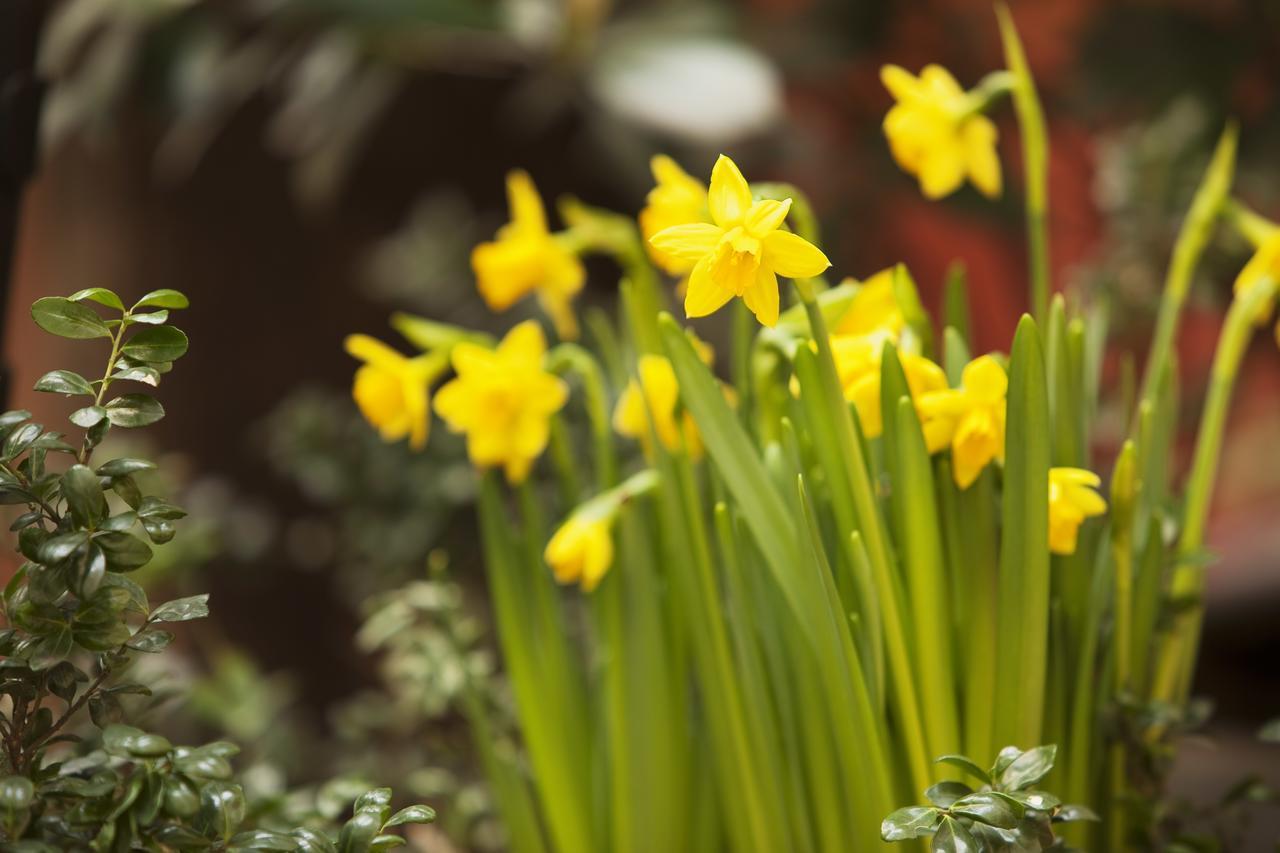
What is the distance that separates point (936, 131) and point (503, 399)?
1.02ft

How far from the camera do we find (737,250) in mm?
476

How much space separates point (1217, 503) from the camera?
1950mm

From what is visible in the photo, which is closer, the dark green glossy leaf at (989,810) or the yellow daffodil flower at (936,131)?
the dark green glossy leaf at (989,810)

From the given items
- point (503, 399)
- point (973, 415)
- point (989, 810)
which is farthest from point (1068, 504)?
point (503, 399)

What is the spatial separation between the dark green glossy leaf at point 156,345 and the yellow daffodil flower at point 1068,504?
1.42ft

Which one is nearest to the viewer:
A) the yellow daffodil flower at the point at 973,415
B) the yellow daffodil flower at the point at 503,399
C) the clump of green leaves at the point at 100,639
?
the clump of green leaves at the point at 100,639

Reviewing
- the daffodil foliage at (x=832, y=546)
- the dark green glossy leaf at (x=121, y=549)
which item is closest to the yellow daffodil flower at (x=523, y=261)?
the daffodil foliage at (x=832, y=546)

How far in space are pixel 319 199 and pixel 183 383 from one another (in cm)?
31

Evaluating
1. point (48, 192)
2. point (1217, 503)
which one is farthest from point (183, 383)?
point (1217, 503)

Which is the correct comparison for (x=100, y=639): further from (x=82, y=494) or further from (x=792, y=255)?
(x=792, y=255)

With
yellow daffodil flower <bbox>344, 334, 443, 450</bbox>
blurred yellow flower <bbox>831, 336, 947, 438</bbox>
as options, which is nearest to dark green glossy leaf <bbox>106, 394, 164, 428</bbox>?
yellow daffodil flower <bbox>344, 334, 443, 450</bbox>

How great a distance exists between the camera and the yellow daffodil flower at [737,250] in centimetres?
48

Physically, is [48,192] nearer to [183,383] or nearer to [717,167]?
[183,383]

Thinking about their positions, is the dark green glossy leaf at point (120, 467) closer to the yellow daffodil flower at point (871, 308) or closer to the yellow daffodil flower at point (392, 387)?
the yellow daffodil flower at point (392, 387)
